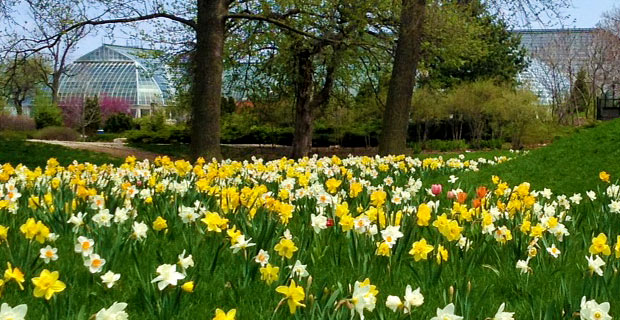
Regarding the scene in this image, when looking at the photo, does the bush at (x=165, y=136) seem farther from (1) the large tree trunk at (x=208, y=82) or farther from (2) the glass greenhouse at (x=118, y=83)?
(2) the glass greenhouse at (x=118, y=83)

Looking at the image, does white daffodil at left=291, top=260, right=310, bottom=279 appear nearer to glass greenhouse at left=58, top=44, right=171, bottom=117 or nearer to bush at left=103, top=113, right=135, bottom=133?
bush at left=103, top=113, right=135, bottom=133

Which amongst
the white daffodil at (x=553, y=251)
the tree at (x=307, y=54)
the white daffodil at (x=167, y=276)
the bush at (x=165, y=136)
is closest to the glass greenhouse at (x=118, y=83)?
the bush at (x=165, y=136)

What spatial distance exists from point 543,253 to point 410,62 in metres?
8.79

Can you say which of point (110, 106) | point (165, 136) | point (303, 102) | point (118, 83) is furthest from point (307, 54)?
point (118, 83)

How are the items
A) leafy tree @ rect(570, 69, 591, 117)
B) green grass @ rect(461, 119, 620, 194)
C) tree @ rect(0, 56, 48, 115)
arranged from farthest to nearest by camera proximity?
leafy tree @ rect(570, 69, 591, 117) → tree @ rect(0, 56, 48, 115) → green grass @ rect(461, 119, 620, 194)

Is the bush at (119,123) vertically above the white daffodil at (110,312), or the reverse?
the bush at (119,123)

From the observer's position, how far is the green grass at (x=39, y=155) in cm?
1445

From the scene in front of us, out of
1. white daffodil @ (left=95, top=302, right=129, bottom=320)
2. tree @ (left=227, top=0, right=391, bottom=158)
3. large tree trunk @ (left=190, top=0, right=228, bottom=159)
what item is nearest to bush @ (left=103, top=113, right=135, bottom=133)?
tree @ (left=227, top=0, right=391, bottom=158)

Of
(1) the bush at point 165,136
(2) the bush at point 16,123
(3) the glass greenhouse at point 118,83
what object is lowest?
(1) the bush at point 165,136

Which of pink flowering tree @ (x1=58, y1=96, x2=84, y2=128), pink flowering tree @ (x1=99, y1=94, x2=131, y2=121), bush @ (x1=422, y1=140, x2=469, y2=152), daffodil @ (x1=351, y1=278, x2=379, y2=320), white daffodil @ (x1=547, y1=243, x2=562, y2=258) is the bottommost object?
bush @ (x1=422, y1=140, x2=469, y2=152)

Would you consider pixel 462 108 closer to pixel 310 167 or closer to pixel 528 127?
pixel 528 127

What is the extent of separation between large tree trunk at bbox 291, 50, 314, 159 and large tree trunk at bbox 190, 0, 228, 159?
25.3 ft

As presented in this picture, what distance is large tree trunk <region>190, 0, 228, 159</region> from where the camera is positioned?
36.0 ft

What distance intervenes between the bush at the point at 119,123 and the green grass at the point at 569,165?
127 ft
